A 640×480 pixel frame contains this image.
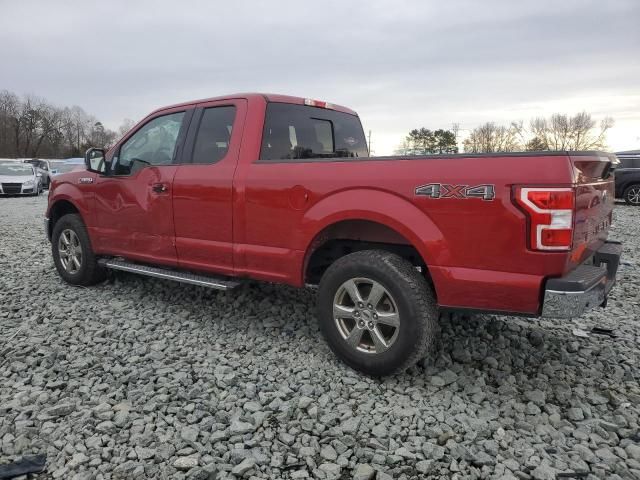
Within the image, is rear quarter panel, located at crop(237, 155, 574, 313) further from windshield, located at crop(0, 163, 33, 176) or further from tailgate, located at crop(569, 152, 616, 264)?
windshield, located at crop(0, 163, 33, 176)

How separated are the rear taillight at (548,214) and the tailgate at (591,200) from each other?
0.12 meters

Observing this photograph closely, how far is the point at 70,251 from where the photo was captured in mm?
5520

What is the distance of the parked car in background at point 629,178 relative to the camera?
580 inches

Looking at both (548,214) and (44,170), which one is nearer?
(548,214)

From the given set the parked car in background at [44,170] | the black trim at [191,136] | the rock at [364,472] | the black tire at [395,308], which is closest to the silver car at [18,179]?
the parked car in background at [44,170]

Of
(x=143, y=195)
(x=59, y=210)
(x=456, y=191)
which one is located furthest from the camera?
(x=59, y=210)

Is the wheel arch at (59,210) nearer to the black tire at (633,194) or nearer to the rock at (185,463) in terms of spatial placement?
the rock at (185,463)

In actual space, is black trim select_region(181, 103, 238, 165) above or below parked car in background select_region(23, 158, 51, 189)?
above

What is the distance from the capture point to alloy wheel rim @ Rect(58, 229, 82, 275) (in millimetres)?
5449

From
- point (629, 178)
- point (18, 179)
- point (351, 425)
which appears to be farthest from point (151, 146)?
point (18, 179)

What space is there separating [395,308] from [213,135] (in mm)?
2247

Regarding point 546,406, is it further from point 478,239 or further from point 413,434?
point 478,239

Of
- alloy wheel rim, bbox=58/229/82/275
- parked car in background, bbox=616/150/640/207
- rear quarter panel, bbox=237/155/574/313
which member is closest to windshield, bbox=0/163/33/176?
alloy wheel rim, bbox=58/229/82/275

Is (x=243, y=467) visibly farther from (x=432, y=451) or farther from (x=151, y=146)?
(x=151, y=146)
